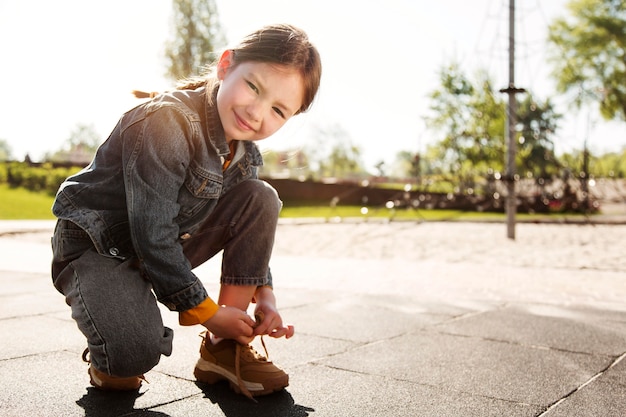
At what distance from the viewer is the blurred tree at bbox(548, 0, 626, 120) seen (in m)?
28.9

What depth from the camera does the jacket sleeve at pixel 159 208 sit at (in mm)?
1723

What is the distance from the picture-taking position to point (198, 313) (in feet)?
5.76

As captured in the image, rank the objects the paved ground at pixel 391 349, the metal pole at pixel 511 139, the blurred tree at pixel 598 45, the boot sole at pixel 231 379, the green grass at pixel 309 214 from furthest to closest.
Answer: the blurred tree at pixel 598 45
the green grass at pixel 309 214
the metal pole at pixel 511 139
the boot sole at pixel 231 379
the paved ground at pixel 391 349

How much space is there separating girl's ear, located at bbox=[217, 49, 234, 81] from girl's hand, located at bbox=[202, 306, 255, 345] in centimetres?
66

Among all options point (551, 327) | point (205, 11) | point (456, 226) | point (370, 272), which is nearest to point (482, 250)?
point (370, 272)

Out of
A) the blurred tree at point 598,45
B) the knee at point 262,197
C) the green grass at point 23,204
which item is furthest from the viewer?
the blurred tree at point 598,45

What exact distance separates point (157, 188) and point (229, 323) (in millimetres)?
401

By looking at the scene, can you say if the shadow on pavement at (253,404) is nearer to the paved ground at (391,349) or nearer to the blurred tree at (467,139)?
the paved ground at (391,349)

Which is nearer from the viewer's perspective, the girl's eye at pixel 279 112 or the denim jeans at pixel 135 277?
the denim jeans at pixel 135 277

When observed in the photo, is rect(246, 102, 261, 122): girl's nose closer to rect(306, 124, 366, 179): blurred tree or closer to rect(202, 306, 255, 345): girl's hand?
rect(202, 306, 255, 345): girl's hand

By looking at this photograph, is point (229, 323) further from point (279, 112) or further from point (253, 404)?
point (279, 112)

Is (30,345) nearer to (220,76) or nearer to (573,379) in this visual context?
(220,76)

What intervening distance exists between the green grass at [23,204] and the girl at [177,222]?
1248 centimetres

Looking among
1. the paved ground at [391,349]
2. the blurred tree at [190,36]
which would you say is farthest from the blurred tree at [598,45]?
the paved ground at [391,349]
